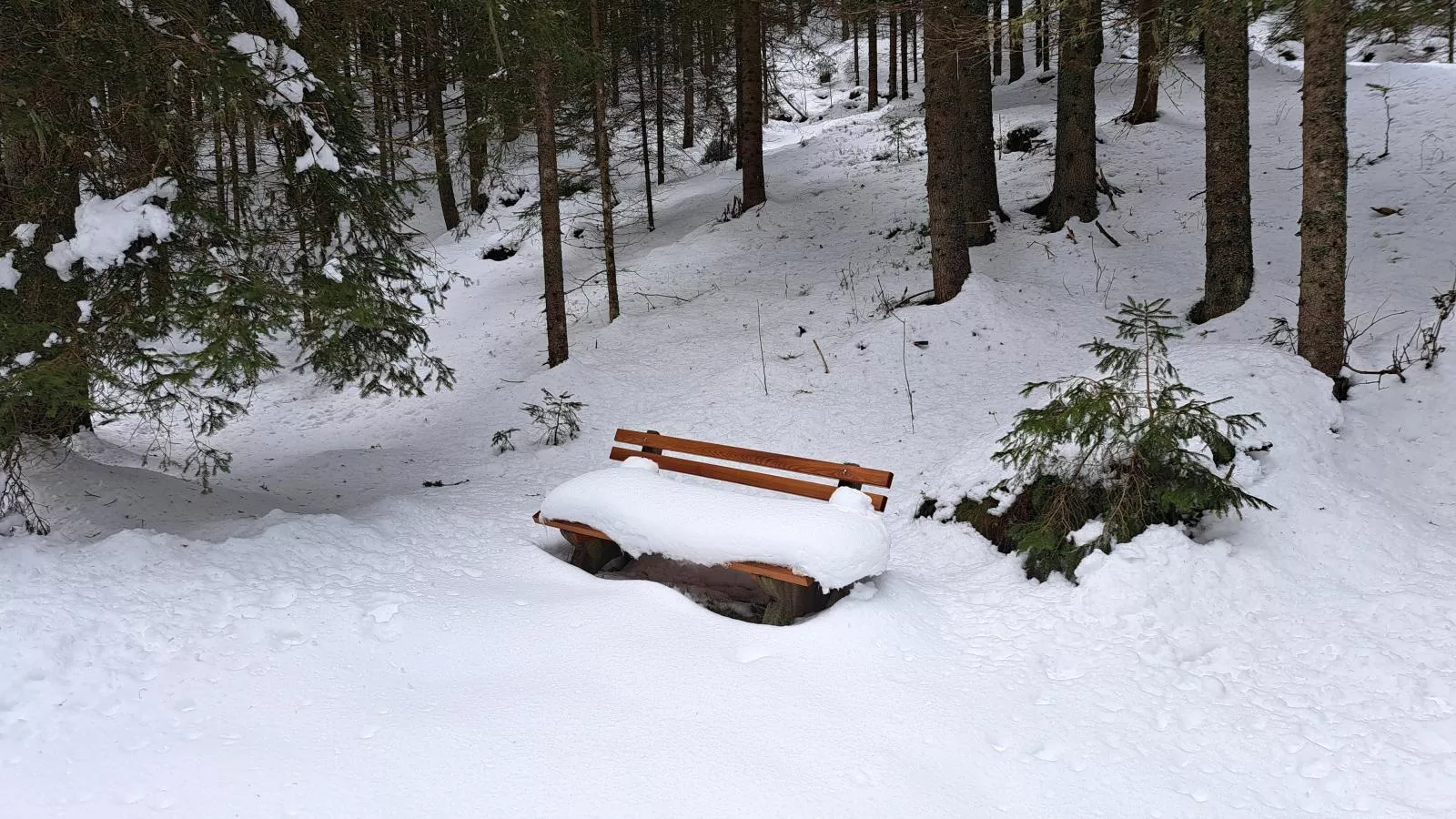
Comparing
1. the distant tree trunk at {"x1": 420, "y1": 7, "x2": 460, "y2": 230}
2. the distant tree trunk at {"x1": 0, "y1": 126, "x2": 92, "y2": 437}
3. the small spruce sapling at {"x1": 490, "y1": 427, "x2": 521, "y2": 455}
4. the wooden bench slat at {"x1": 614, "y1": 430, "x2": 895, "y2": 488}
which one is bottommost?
the small spruce sapling at {"x1": 490, "y1": 427, "x2": 521, "y2": 455}

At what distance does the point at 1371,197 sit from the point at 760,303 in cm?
849

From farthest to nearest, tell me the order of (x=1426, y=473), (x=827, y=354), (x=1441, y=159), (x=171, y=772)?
1. (x=1441, y=159)
2. (x=827, y=354)
3. (x=1426, y=473)
4. (x=171, y=772)

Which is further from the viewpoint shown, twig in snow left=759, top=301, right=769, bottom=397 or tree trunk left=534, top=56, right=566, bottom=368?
tree trunk left=534, top=56, right=566, bottom=368

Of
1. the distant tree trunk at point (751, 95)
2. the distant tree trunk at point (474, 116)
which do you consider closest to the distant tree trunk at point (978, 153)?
the distant tree trunk at point (751, 95)

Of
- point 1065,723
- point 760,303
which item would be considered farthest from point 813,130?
point 1065,723

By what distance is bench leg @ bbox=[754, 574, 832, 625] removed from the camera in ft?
16.0

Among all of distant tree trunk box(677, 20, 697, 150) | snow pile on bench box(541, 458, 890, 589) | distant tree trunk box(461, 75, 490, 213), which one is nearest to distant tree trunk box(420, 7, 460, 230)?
distant tree trunk box(461, 75, 490, 213)

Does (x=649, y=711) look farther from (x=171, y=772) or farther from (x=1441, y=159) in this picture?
(x=1441, y=159)

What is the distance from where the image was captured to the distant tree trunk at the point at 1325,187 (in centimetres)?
616

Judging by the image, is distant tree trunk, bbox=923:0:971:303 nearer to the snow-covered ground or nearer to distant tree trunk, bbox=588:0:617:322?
the snow-covered ground

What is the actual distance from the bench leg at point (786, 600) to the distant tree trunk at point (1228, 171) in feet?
22.1

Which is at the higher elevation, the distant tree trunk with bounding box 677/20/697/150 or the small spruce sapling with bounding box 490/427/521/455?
the distant tree trunk with bounding box 677/20/697/150

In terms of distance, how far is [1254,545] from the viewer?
503cm

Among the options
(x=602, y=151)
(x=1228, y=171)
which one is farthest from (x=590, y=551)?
(x=602, y=151)
